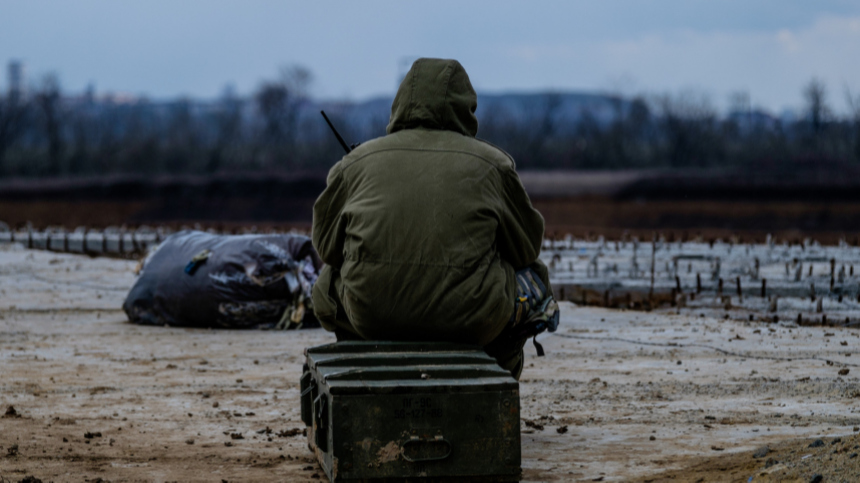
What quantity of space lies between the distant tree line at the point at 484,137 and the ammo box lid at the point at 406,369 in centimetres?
2888

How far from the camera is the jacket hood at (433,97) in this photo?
13.1 ft

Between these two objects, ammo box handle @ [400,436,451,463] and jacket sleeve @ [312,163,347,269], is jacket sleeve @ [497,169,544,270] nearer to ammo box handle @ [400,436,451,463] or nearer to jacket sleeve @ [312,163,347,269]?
jacket sleeve @ [312,163,347,269]

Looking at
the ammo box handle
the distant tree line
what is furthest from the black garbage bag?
the distant tree line

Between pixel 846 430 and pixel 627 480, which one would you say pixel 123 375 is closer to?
pixel 627 480

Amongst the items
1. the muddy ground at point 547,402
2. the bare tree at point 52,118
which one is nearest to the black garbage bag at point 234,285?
the muddy ground at point 547,402

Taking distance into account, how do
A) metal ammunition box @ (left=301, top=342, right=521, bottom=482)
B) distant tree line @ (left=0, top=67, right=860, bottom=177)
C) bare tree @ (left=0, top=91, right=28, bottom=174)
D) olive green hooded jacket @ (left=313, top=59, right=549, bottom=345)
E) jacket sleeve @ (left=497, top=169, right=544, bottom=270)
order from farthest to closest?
bare tree @ (left=0, top=91, right=28, bottom=174) → distant tree line @ (left=0, top=67, right=860, bottom=177) → jacket sleeve @ (left=497, top=169, right=544, bottom=270) → olive green hooded jacket @ (left=313, top=59, right=549, bottom=345) → metal ammunition box @ (left=301, top=342, right=521, bottom=482)

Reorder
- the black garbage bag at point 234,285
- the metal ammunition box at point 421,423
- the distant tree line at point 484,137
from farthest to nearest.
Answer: the distant tree line at point 484,137 → the black garbage bag at point 234,285 → the metal ammunition box at point 421,423

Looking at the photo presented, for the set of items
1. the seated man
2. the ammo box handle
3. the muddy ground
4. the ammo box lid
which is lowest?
the muddy ground

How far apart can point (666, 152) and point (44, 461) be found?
32764 mm

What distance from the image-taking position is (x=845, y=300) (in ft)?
32.5

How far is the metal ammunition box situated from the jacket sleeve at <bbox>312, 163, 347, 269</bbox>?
0.69 metres

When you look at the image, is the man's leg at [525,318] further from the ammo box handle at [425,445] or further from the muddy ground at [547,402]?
the ammo box handle at [425,445]

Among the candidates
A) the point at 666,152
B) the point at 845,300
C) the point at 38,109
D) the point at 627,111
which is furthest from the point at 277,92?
the point at 845,300

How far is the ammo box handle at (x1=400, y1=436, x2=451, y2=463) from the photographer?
3.37m
